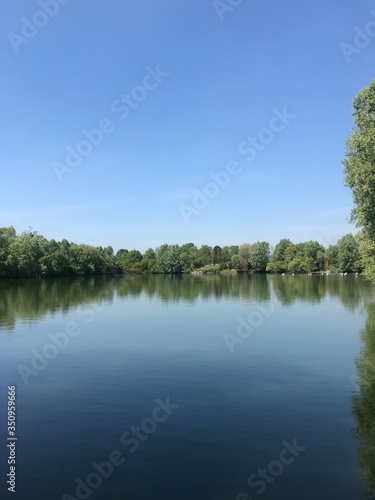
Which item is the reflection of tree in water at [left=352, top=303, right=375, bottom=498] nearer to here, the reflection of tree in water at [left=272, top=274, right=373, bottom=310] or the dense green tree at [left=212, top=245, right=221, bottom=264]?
the reflection of tree in water at [left=272, top=274, right=373, bottom=310]

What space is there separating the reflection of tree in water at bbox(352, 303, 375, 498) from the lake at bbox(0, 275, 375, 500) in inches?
1.7

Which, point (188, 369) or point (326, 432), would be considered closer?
point (326, 432)

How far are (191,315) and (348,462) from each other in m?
26.3

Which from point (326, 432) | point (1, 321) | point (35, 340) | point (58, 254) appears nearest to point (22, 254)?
point (58, 254)

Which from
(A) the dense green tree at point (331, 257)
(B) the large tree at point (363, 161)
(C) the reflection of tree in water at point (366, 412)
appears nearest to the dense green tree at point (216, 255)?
(A) the dense green tree at point (331, 257)

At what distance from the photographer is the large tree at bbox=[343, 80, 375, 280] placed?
24094mm

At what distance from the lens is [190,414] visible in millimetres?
12805

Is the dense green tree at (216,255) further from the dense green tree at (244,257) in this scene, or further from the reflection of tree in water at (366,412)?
the reflection of tree in water at (366,412)

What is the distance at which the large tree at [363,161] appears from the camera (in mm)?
24094

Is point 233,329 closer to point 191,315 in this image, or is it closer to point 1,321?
point 191,315

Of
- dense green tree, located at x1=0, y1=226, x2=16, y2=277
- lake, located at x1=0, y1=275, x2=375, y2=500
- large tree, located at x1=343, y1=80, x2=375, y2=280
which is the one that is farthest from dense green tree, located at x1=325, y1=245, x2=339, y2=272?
lake, located at x1=0, y1=275, x2=375, y2=500

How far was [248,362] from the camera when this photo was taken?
1944cm

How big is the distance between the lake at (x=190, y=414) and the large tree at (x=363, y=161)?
745 cm

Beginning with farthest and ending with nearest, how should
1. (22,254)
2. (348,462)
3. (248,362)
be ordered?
(22,254) < (248,362) < (348,462)
